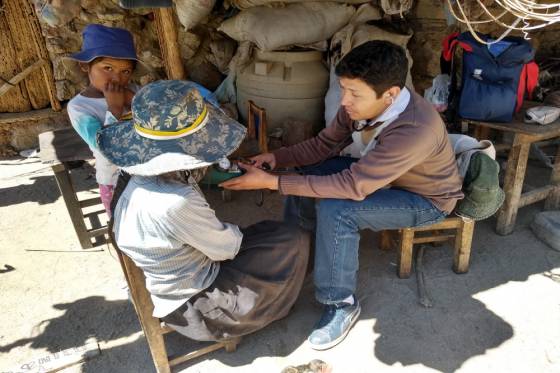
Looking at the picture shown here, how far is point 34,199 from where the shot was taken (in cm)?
418

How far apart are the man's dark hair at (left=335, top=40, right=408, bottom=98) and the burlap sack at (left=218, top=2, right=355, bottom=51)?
2018 mm

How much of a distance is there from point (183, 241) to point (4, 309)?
6.06 feet

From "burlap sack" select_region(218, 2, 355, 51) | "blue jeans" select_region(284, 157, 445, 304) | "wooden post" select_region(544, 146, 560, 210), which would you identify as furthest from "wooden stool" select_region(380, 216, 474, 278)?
"burlap sack" select_region(218, 2, 355, 51)

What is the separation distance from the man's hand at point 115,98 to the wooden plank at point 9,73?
392 centimetres

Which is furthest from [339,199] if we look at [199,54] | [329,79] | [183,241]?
[199,54]

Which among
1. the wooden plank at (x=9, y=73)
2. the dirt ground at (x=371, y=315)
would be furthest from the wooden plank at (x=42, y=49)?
the dirt ground at (x=371, y=315)

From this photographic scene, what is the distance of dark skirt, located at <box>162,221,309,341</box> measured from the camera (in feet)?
6.77

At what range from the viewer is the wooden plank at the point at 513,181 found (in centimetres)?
297

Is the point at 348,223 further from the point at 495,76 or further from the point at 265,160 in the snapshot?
the point at 495,76

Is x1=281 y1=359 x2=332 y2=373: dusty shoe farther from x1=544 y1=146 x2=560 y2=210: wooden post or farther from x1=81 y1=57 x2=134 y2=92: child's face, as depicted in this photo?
x1=544 y1=146 x2=560 y2=210: wooden post

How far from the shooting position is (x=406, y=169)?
2145 mm

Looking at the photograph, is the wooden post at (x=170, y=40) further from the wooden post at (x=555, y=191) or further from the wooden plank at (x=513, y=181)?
the wooden post at (x=555, y=191)

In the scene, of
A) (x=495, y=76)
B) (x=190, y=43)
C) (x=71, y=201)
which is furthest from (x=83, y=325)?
(x=190, y=43)

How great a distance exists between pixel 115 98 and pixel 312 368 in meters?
1.87
